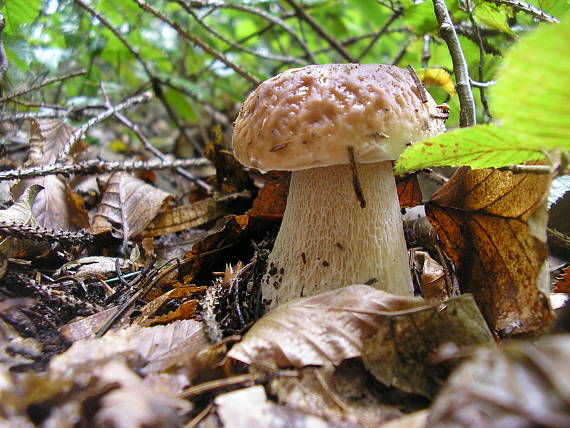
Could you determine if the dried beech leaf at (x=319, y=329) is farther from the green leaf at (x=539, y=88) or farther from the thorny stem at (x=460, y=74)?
the thorny stem at (x=460, y=74)

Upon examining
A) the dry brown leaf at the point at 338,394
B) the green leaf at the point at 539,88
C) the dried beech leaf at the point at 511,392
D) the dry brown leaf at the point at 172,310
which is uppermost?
the green leaf at the point at 539,88

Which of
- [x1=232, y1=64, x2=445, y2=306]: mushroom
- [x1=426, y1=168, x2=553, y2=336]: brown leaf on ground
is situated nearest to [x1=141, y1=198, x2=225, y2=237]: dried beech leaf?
[x1=232, y1=64, x2=445, y2=306]: mushroom

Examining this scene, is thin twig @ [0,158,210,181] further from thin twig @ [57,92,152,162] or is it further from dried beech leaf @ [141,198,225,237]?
dried beech leaf @ [141,198,225,237]

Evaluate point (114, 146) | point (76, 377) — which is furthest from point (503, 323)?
point (114, 146)

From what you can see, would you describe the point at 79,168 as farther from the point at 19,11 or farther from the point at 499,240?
the point at 499,240

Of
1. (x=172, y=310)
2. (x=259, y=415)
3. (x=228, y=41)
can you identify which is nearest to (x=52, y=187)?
(x=172, y=310)

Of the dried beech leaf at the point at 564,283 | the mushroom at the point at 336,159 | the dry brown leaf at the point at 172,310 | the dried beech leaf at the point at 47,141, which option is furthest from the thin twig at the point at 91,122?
the dried beech leaf at the point at 564,283
